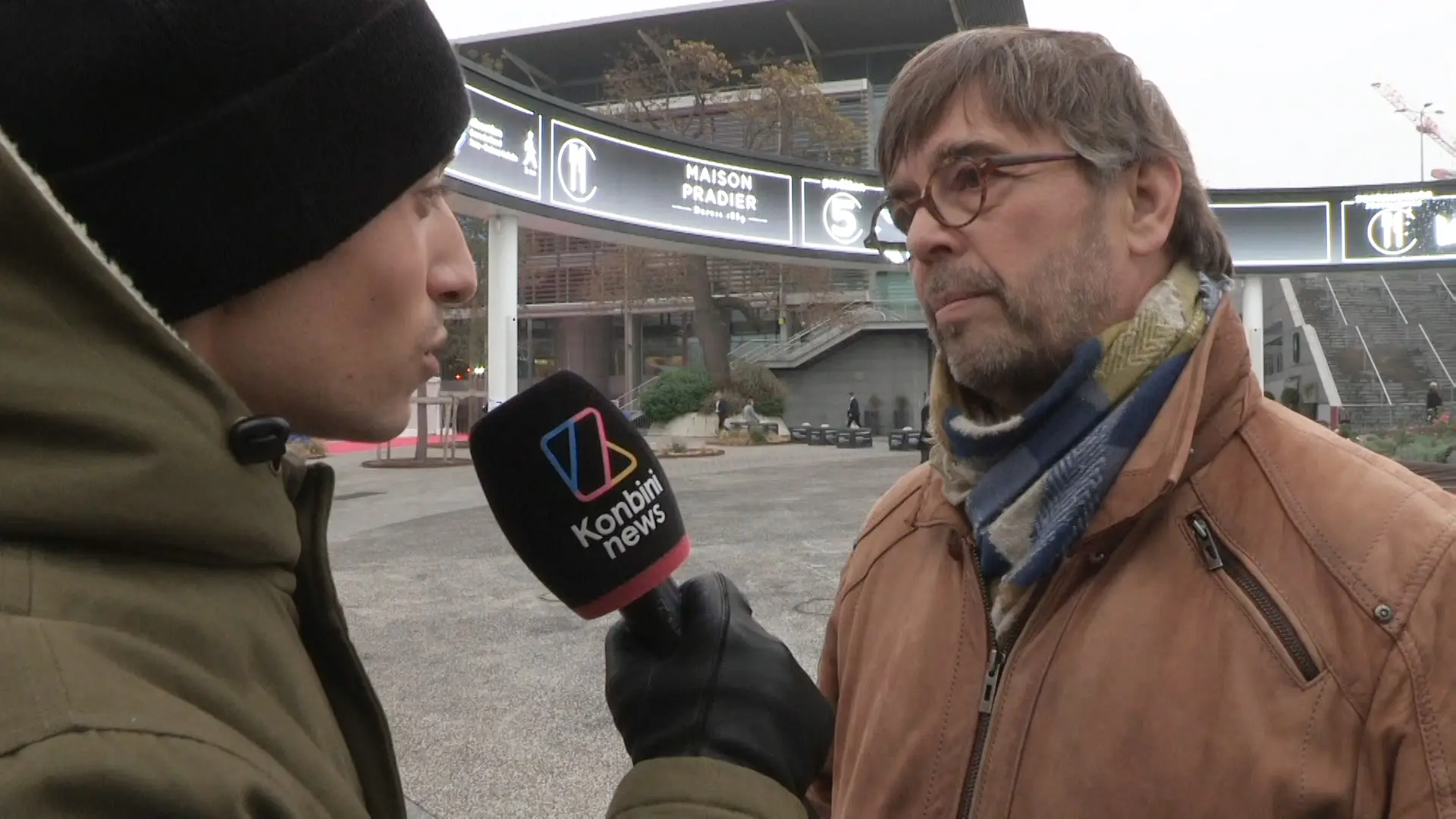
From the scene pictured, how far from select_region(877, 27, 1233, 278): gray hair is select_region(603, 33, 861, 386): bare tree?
86.6 feet

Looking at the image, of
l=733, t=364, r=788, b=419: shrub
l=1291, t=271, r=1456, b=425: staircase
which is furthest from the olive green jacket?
l=733, t=364, r=788, b=419: shrub

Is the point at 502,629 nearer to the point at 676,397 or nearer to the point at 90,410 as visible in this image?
the point at 90,410

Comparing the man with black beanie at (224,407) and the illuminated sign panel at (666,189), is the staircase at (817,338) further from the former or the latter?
the man with black beanie at (224,407)

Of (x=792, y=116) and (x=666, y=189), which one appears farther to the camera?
(x=792, y=116)

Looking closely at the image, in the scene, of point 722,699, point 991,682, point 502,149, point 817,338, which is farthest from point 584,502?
point 817,338

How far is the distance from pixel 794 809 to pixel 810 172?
18.5 m

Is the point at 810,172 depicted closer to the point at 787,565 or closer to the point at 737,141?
the point at 787,565

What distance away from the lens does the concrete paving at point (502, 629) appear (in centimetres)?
369

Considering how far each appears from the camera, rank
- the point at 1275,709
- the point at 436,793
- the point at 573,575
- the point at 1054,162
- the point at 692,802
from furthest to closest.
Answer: the point at 436,793 < the point at 1054,162 < the point at 1275,709 < the point at 573,575 < the point at 692,802

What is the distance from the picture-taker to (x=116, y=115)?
863mm

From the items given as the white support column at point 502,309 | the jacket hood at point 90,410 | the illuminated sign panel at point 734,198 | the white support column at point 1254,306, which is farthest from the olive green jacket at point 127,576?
the white support column at point 1254,306

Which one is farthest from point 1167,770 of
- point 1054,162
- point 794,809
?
point 1054,162

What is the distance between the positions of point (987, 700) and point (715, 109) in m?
31.7

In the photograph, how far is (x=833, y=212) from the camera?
62.5ft
